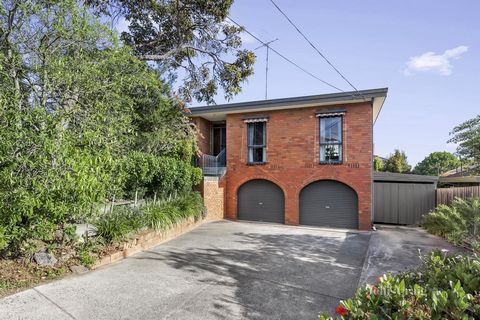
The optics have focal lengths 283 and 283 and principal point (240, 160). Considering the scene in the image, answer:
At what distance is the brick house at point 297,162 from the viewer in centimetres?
1113

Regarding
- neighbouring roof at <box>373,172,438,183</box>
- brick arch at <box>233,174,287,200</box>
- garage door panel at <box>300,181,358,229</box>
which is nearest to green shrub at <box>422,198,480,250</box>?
garage door panel at <box>300,181,358,229</box>

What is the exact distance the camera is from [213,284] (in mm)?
5074

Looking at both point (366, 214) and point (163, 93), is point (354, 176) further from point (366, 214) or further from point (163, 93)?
point (163, 93)

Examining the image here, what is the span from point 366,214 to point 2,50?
38.3 ft

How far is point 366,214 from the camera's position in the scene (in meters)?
11.0

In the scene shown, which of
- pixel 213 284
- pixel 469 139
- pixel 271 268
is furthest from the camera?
pixel 469 139

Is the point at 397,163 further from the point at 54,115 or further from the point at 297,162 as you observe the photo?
the point at 54,115

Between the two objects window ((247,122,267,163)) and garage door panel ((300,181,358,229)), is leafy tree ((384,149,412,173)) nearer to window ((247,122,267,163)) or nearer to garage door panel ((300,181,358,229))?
garage door panel ((300,181,358,229))

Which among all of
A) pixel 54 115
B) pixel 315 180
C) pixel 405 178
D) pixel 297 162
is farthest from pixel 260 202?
pixel 54 115

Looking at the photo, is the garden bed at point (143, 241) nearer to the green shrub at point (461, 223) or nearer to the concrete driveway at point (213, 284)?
the concrete driveway at point (213, 284)

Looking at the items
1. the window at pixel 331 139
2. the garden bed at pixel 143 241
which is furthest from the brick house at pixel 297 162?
the garden bed at pixel 143 241

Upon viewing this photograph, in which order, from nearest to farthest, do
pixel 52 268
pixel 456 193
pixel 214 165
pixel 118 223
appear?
pixel 52 268, pixel 118 223, pixel 456 193, pixel 214 165

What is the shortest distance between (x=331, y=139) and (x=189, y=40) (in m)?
7.32

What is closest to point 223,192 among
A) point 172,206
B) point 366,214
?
point 172,206
